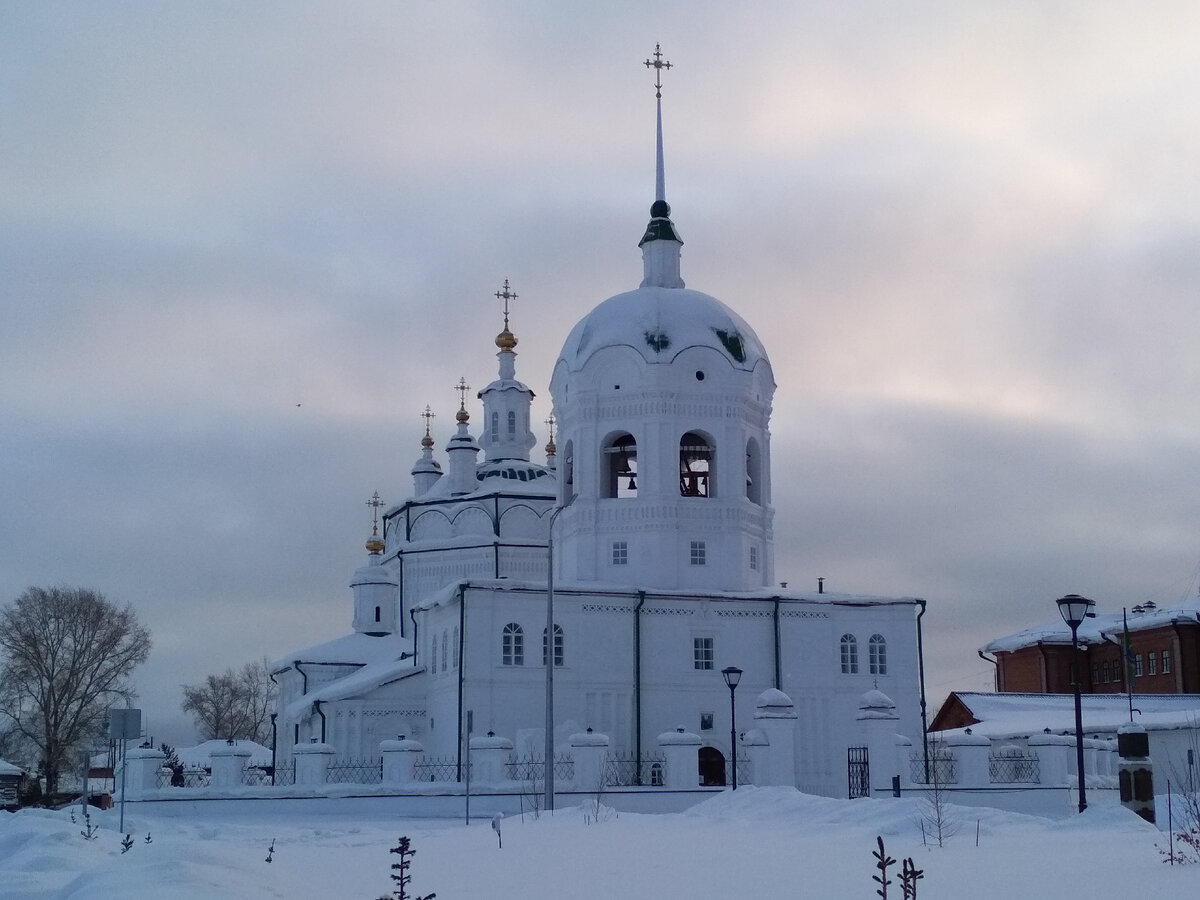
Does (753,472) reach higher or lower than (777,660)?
higher

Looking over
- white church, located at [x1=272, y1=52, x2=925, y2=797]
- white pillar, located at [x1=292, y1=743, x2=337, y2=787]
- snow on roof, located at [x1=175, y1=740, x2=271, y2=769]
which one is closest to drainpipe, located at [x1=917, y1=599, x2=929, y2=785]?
white church, located at [x1=272, y1=52, x2=925, y2=797]

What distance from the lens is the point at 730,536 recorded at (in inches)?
1331

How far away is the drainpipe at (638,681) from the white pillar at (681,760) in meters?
4.74

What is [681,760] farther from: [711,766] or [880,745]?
[711,766]

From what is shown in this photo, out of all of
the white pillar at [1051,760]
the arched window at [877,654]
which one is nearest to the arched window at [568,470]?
the arched window at [877,654]

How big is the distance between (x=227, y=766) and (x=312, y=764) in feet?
4.95

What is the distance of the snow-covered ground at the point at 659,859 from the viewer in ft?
31.2

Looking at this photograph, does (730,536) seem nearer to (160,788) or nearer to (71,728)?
(160,788)

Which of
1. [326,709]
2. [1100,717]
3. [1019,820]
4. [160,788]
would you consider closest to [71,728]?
[326,709]

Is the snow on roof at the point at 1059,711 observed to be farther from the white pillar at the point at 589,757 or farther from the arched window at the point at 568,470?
the white pillar at the point at 589,757

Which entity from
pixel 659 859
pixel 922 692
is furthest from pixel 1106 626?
pixel 659 859

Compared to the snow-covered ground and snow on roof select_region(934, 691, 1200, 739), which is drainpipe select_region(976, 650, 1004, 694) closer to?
snow on roof select_region(934, 691, 1200, 739)

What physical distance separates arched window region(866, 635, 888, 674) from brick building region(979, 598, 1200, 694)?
15.3 metres

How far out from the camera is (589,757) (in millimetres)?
26188
